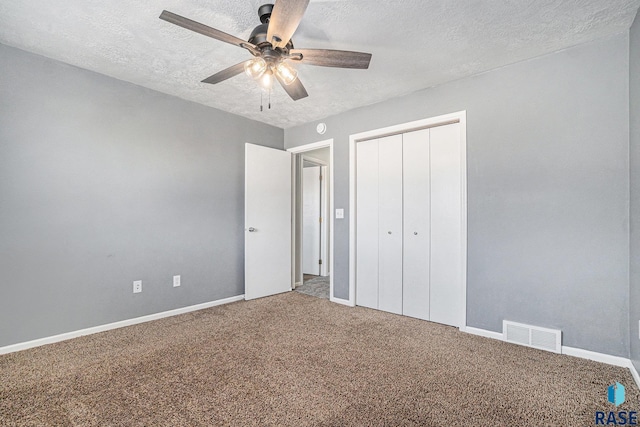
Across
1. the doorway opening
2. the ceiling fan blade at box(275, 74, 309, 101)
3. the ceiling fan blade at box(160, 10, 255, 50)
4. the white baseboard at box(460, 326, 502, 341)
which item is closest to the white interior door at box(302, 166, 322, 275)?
the doorway opening

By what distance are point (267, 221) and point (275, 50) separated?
8.36 feet

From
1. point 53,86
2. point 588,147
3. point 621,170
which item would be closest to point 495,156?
point 588,147

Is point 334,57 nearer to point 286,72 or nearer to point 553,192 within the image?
point 286,72

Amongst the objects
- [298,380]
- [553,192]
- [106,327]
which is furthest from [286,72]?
[106,327]

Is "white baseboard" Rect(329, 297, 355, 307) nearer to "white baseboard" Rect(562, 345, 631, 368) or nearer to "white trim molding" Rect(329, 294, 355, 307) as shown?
"white trim molding" Rect(329, 294, 355, 307)

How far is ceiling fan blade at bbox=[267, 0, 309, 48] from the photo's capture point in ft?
4.64

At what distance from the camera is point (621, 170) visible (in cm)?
214

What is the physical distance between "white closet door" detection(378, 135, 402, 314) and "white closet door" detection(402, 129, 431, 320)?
7 cm

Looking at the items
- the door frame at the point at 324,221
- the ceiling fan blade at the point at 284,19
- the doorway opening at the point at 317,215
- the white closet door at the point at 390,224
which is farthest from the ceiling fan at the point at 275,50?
the door frame at the point at 324,221

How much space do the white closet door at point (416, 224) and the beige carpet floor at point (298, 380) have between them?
1.34 ft

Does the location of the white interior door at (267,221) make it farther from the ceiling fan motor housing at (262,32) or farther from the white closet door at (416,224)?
the ceiling fan motor housing at (262,32)

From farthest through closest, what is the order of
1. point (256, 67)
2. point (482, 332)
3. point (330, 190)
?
1. point (330, 190)
2. point (482, 332)
3. point (256, 67)

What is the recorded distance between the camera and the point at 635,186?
200cm

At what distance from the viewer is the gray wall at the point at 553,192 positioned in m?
2.17
